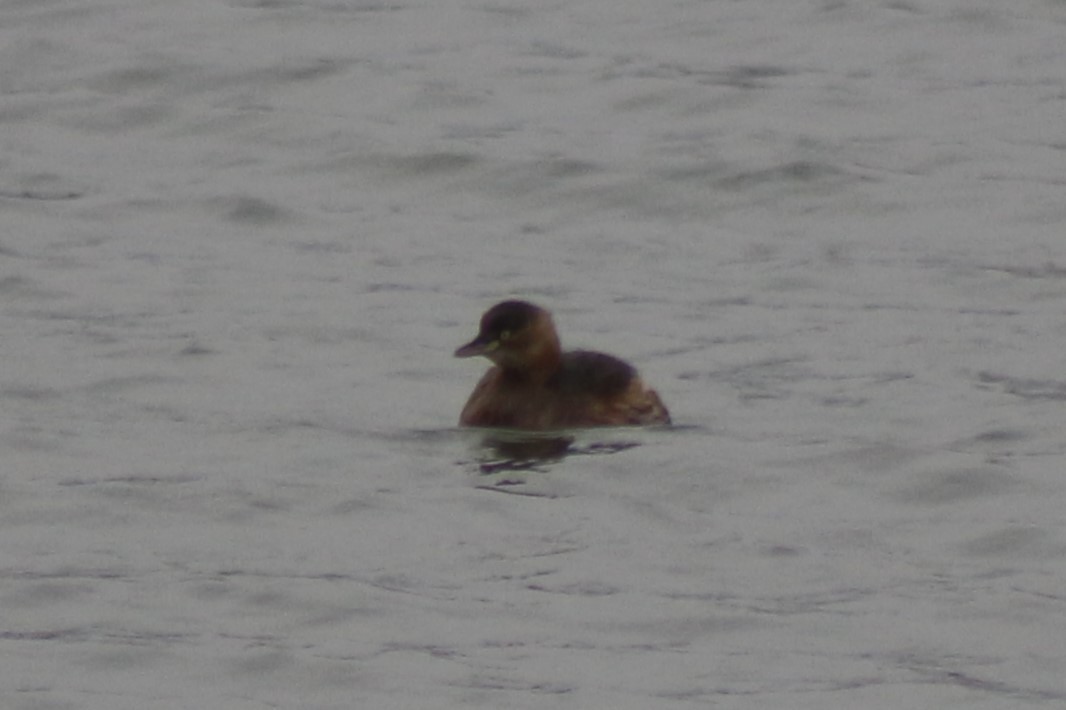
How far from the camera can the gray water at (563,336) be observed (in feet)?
32.2

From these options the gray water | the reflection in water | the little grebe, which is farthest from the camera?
the little grebe

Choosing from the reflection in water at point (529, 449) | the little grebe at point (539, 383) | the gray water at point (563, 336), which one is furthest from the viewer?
the little grebe at point (539, 383)

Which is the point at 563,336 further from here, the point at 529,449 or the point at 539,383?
the point at 529,449

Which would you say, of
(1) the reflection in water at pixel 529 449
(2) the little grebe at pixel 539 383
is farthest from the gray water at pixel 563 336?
(2) the little grebe at pixel 539 383

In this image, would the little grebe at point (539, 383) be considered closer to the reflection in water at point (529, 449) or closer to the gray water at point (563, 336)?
the reflection in water at point (529, 449)

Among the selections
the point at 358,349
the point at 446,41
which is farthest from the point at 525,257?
the point at 446,41

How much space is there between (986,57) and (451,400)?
22.6ft

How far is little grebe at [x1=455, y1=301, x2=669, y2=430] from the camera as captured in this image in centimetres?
1265

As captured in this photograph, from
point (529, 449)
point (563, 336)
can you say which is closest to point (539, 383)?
point (529, 449)

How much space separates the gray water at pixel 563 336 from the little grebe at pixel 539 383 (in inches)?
7.3

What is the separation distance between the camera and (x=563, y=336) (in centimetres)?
1455

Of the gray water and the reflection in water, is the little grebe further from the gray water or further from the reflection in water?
the gray water

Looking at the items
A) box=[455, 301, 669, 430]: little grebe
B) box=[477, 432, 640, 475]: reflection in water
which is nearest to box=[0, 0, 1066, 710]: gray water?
box=[477, 432, 640, 475]: reflection in water

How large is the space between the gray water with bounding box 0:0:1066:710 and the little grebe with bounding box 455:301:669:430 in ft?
0.61
